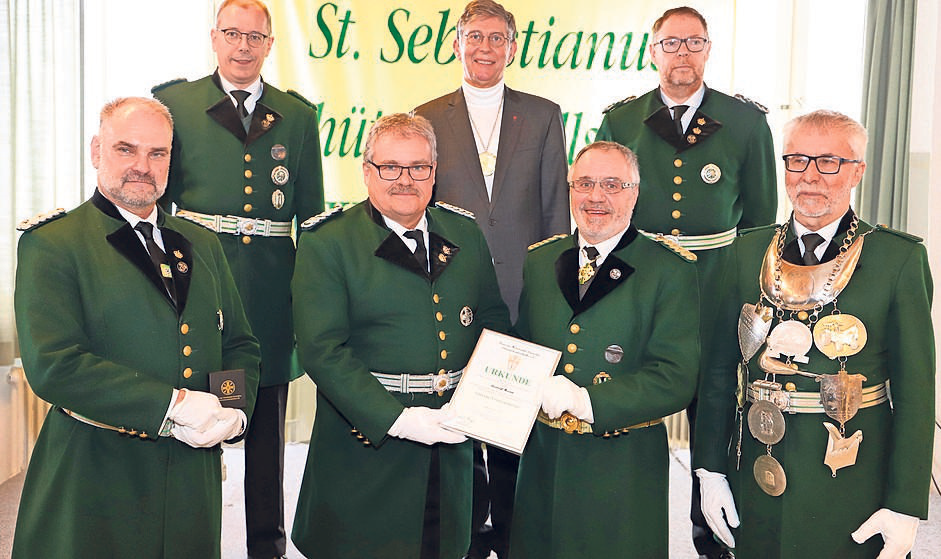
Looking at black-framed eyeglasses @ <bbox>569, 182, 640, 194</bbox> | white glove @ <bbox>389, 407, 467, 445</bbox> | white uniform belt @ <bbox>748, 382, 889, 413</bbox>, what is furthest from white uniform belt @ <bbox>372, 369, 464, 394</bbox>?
white uniform belt @ <bbox>748, 382, 889, 413</bbox>

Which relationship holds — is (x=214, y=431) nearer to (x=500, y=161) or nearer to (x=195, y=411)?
(x=195, y=411)

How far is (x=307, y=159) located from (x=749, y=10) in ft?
9.48

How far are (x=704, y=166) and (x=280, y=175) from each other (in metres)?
1.40

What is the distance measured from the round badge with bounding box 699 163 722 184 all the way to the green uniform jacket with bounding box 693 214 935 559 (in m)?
0.76

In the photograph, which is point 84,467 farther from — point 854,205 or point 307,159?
point 854,205

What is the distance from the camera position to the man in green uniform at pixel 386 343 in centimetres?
254

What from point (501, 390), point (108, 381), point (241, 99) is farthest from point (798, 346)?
point (241, 99)

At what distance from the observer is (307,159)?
3.26 metres

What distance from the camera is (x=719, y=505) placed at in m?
2.53

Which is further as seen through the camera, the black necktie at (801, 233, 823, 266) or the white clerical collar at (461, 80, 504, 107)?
the white clerical collar at (461, 80, 504, 107)

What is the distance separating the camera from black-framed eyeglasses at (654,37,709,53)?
3.15 metres

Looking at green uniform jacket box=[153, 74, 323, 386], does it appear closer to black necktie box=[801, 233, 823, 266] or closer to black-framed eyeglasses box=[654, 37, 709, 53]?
black-framed eyeglasses box=[654, 37, 709, 53]

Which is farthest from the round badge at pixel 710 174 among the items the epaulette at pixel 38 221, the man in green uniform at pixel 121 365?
the epaulette at pixel 38 221

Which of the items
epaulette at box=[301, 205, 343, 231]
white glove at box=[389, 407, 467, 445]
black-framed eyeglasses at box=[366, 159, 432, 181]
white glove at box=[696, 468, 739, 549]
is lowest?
white glove at box=[696, 468, 739, 549]
